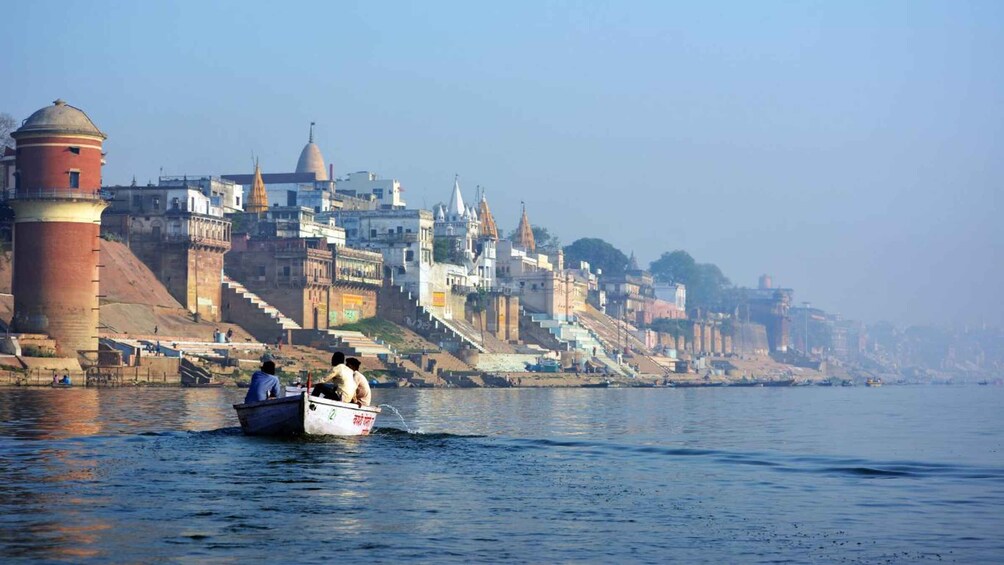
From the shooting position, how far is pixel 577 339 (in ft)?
419

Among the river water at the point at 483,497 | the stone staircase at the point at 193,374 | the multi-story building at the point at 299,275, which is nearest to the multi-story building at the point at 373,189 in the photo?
the multi-story building at the point at 299,275

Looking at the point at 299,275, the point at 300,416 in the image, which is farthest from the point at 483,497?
the point at 299,275

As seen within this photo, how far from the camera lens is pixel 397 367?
85312mm

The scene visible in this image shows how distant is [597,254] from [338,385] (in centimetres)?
16886

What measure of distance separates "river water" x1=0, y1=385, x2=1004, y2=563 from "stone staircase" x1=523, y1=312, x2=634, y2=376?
8731 centimetres

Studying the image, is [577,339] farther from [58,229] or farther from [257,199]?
[58,229]

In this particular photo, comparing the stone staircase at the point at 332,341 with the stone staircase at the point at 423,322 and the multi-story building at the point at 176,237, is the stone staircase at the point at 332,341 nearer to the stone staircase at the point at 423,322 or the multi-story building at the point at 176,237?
the multi-story building at the point at 176,237

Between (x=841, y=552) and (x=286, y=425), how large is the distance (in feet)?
43.6

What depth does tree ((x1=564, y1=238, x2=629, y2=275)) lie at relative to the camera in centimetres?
19588

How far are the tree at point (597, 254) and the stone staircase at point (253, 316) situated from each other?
364 feet

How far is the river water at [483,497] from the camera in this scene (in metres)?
16.6

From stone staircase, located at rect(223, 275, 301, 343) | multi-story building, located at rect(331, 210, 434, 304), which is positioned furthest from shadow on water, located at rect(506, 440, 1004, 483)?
multi-story building, located at rect(331, 210, 434, 304)

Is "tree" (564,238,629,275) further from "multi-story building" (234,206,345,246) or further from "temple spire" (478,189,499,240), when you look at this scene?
"multi-story building" (234,206,345,246)

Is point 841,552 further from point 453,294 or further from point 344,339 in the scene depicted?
point 453,294
